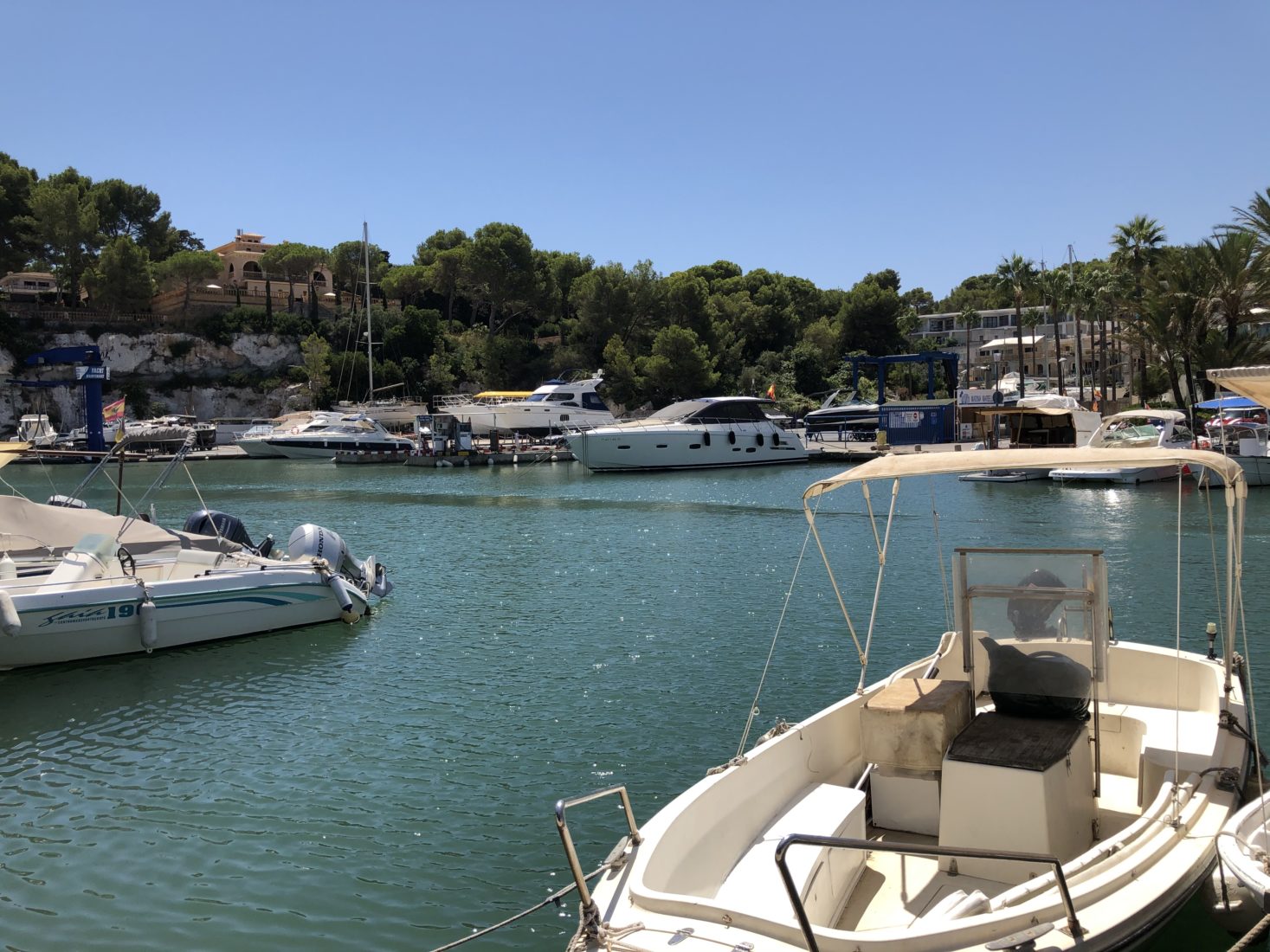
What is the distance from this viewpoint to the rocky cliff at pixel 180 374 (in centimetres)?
7862

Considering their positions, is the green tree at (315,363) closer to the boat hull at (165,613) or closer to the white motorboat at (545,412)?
the white motorboat at (545,412)

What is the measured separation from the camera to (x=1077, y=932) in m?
4.56

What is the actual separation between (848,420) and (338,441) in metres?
36.5

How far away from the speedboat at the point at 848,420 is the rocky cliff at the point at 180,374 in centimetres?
4346

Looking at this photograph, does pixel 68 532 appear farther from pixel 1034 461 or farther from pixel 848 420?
pixel 848 420

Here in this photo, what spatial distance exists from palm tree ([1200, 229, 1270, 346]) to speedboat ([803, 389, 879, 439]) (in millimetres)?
26847

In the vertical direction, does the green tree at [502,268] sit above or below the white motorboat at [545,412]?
above

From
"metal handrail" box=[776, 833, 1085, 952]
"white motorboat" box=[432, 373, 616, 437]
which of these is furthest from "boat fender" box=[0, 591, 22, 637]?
"white motorboat" box=[432, 373, 616, 437]

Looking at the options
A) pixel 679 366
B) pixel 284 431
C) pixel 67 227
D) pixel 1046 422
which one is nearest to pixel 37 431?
pixel 284 431

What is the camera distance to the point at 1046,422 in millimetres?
49719

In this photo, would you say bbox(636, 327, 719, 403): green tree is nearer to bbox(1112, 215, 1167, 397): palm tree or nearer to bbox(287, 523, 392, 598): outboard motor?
bbox(1112, 215, 1167, 397): palm tree

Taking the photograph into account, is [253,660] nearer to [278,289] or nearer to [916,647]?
[916,647]

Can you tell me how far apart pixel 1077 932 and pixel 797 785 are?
243cm

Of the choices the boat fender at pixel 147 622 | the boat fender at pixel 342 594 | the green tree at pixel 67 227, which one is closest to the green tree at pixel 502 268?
the green tree at pixel 67 227
